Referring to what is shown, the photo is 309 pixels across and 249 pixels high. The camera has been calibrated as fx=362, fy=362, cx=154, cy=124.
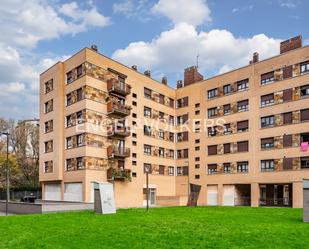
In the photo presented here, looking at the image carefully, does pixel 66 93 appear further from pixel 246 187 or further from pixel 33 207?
pixel 246 187

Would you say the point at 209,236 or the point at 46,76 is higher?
the point at 46,76

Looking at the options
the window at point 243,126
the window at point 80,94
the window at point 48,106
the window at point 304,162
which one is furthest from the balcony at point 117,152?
the window at point 304,162

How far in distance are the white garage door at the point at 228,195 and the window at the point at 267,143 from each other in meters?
6.41

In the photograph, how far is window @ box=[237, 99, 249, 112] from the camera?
140 feet

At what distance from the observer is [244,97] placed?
42938 millimetres

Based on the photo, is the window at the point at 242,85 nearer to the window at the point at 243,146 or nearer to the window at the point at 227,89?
the window at the point at 227,89

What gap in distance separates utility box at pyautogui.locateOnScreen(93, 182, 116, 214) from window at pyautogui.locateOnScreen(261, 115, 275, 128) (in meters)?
22.7

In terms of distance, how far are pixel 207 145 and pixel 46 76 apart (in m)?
21.6

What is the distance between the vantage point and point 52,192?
4156 cm

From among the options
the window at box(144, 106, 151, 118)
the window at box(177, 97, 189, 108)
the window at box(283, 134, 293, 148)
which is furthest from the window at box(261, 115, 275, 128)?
the window at box(144, 106, 151, 118)

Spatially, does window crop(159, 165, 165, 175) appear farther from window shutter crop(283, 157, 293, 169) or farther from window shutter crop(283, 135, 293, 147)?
window shutter crop(283, 135, 293, 147)

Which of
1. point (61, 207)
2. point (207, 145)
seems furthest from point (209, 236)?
point (207, 145)

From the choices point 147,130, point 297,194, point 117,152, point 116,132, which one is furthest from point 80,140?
point 297,194

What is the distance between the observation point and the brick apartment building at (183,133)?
37.8m
